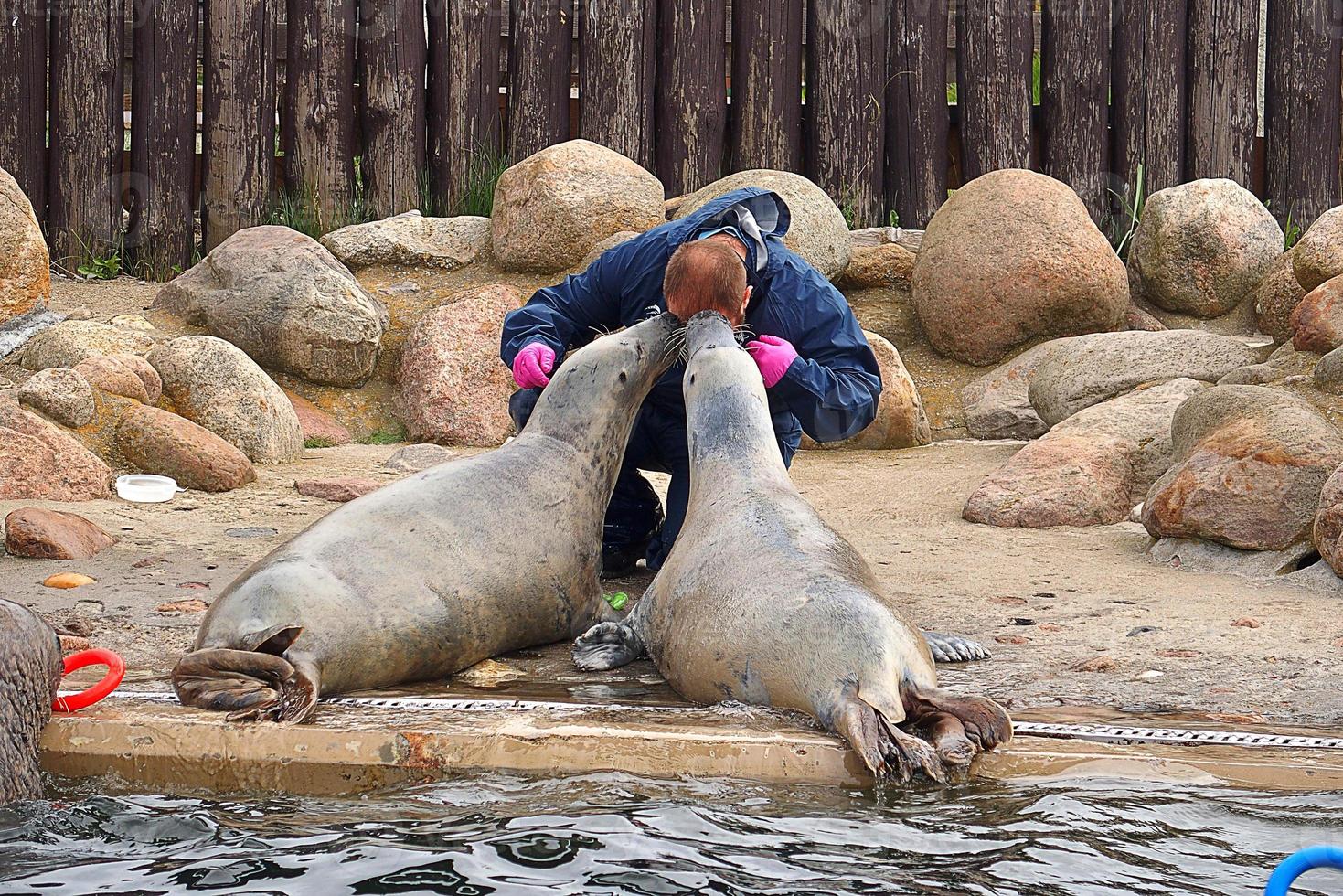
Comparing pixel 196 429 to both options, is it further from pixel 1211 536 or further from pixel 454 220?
pixel 1211 536

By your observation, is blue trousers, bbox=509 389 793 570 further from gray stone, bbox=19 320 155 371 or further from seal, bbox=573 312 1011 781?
gray stone, bbox=19 320 155 371

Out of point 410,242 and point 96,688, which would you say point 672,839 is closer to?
point 96,688

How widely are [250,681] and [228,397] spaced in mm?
3610

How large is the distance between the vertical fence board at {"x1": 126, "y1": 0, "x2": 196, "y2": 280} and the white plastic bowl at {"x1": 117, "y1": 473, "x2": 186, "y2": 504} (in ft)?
10.5

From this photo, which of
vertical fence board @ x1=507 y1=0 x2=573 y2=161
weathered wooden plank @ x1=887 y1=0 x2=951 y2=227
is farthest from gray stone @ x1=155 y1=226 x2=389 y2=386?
weathered wooden plank @ x1=887 y1=0 x2=951 y2=227

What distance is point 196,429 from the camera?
585 cm

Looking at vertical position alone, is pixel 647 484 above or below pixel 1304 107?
below

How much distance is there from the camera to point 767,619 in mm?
3057

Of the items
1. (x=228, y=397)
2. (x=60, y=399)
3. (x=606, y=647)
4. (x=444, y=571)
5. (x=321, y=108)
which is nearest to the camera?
(x=444, y=571)

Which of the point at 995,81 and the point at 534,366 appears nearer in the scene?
the point at 534,366

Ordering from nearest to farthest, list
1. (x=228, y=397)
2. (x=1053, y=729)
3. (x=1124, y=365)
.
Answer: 1. (x=1053, y=729)
2. (x=228, y=397)
3. (x=1124, y=365)

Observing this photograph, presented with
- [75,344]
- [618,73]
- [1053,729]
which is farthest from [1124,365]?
[75,344]

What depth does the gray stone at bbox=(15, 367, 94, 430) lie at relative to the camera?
5.73 metres

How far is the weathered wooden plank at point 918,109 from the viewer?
8430 mm
